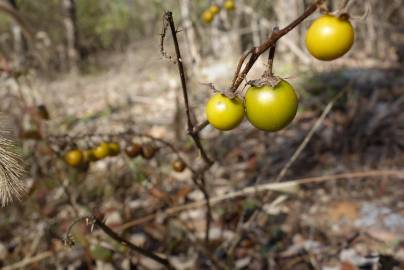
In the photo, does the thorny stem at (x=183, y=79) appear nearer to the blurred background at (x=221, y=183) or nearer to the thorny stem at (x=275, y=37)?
the blurred background at (x=221, y=183)

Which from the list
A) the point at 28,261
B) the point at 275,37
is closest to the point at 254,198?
the point at 28,261

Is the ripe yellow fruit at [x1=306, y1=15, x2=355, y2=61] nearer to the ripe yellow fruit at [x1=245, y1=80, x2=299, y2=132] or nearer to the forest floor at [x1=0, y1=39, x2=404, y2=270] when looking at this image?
the ripe yellow fruit at [x1=245, y1=80, x2=299, y2=132]

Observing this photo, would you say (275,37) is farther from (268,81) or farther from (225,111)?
(225,111)

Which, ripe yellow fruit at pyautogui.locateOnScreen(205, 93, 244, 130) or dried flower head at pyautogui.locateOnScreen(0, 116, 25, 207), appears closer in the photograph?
ripe yellow fruit at pyautogui.locateOnScreen(205, 93, 244, 130)

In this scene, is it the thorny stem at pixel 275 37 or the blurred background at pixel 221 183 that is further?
the blurred background at pixel 221 183

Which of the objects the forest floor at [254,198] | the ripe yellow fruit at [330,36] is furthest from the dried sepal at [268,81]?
the forest floor at [254,198]

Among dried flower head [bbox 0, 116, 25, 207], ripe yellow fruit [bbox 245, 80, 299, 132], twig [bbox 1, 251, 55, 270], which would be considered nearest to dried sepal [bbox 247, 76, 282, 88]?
ripe yellow fruit [bbox 245, 80, 299, 132]
